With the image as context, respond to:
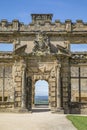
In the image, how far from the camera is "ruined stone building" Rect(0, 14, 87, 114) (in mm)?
23547

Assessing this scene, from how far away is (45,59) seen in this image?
2386 cm

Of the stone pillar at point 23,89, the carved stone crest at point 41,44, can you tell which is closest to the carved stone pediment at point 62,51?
the carved stone crest at point 41,44

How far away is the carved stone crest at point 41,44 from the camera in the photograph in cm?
2389

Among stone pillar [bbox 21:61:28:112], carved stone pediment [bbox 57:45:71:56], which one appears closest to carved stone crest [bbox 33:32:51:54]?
carved stone pediment [bbox 57:45:71:56]

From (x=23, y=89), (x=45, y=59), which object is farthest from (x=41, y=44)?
(x=23, y=89)

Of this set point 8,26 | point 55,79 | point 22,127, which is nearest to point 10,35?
point 8,26

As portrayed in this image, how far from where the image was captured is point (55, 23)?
25.0 metres

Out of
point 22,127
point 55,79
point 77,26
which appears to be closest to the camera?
point 22,127

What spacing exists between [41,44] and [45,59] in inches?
44.2

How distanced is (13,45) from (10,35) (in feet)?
2.70

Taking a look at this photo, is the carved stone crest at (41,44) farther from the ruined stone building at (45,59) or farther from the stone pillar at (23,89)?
the stone pillar at (23,89)

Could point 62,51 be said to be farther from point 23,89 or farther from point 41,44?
point 23,89

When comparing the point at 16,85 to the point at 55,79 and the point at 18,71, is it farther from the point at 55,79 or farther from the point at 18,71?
the point at 55,79


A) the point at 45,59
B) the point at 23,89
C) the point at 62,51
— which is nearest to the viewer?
the point at 23,89
